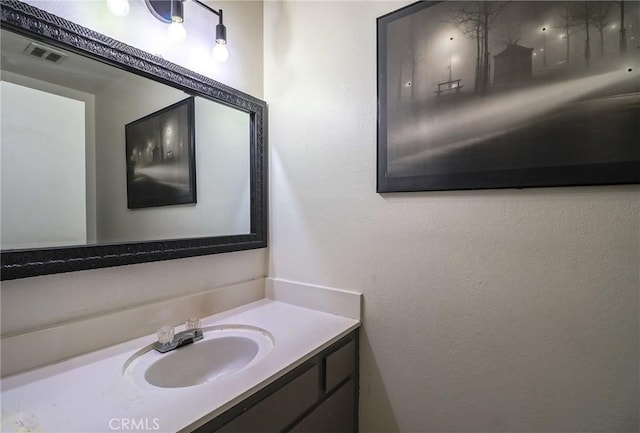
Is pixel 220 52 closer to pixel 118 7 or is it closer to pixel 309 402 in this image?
pixel 118 7

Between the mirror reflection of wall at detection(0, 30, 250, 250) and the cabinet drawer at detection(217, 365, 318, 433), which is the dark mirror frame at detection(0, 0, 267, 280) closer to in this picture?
the mirror reflection of wall at detection(0, 30, 250, 250)

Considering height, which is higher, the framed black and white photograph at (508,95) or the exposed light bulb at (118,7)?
the exposed light bulb at (118,7)

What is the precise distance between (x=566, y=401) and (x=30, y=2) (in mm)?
1829

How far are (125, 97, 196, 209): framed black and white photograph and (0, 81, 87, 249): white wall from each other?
144 mm

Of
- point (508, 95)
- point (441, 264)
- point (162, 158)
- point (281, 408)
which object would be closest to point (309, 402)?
point (281, 408)

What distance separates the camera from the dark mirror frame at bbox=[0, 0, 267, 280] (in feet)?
2.35

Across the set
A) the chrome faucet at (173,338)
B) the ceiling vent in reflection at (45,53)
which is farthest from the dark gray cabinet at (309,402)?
the ceiling vent in reflection at (45,53)

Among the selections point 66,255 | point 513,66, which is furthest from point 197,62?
point 513,66

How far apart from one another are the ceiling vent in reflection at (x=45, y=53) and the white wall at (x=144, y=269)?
4.4 inches

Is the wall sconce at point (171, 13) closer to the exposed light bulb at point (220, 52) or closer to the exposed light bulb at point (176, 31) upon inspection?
the exposed light bulb at point (176, 31)

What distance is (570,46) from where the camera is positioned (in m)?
0.77

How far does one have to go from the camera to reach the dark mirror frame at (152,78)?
0.72 meters

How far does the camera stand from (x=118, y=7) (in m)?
0.84

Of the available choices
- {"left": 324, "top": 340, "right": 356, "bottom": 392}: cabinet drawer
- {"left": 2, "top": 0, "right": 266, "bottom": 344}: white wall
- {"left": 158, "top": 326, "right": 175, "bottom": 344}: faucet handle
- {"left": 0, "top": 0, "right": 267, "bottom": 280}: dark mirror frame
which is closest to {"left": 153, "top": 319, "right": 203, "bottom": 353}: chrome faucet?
{"left": 158, "top": 326, "right": 175, "bottom": 344}: faucet handle
